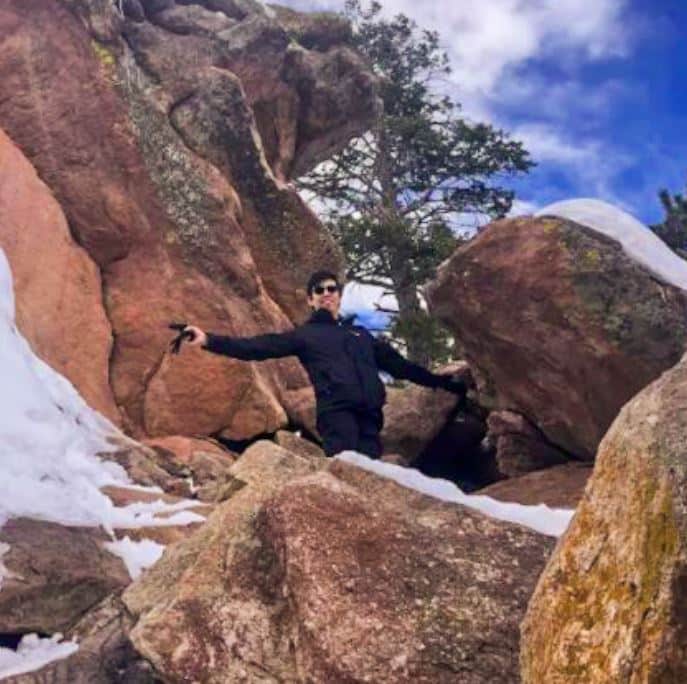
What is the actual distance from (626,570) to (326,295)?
5.36m

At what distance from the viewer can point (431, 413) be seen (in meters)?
12.7

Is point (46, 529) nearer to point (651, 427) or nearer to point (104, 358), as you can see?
point (651, 427)

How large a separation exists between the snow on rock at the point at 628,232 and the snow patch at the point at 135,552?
601 centimetres

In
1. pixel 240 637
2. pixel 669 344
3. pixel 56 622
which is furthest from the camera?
pixel 669 344

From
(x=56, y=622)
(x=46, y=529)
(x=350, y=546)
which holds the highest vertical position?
(x=350, y=546)

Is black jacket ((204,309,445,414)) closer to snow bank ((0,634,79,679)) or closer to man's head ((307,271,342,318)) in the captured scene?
man's head ((307,271,342,318))

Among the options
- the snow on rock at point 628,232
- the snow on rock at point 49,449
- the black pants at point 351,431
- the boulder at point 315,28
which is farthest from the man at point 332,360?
the boulder at point 315,28

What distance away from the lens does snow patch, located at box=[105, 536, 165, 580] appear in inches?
253

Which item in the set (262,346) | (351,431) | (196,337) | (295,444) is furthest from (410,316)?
(196,337)

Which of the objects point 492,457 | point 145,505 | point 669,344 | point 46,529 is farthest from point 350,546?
point 492,457

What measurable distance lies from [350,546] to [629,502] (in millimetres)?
1648

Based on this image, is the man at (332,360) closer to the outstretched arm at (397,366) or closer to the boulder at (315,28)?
the outstretched arm at (397,366)

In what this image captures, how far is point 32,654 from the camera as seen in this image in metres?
5.34

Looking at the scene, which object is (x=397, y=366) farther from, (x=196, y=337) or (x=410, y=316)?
(x=410, y=316)
